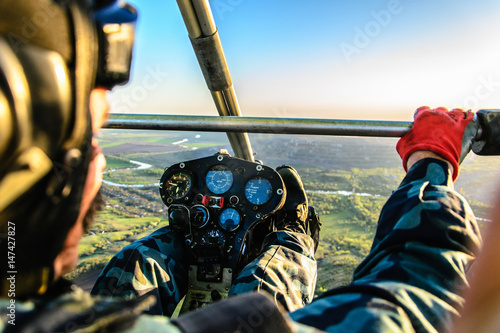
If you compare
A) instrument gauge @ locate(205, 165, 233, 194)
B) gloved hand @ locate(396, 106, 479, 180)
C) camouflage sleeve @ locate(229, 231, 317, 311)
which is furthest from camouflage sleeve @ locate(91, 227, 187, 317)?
gloved hand @ locate(396, 106, 479, 180)

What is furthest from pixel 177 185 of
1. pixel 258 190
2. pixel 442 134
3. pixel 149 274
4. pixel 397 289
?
pixel 397 289

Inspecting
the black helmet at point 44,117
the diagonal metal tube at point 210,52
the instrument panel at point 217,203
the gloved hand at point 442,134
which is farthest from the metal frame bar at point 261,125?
the black helmet at point 44,117

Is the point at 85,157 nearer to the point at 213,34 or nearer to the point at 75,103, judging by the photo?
the point at 75,103

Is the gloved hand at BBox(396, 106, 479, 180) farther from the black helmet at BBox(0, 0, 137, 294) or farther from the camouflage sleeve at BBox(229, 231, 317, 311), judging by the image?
the black helmet at BBox(0, 0, 137, 294)

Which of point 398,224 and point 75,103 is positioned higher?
point 75,103

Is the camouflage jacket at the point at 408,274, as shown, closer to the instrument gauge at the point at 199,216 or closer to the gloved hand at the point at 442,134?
the gloved hand at the point at 442,134

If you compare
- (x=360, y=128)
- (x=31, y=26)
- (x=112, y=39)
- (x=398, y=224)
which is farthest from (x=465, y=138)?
(x=31, y=26)
